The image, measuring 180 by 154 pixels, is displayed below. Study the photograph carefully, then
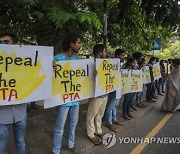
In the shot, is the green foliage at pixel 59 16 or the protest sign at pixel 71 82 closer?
the protest sign at pixel 71 82

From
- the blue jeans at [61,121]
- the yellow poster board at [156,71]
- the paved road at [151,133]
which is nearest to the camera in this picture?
the blue jeans at [61,121]

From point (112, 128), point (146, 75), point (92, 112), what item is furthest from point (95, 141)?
point (146, 75)

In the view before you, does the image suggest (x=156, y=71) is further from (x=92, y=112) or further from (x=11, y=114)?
(x=11, y=114)

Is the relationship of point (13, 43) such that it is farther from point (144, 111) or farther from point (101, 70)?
point (144, 111)

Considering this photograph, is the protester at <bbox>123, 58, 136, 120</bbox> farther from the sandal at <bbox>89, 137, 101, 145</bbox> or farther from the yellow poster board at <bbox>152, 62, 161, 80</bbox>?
the yellow poster board at <bbox>152, 62, 161, 80</bbox>

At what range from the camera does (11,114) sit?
3480 millimetres

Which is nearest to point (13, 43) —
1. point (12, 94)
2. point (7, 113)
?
point (12, 94)

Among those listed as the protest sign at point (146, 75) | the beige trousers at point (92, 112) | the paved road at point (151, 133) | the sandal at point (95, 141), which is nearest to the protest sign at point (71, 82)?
the beige trousers at point (92, 112)

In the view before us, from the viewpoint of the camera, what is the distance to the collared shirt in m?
3.43

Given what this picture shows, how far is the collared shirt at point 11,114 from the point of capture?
3.43 m

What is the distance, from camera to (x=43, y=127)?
223 inches

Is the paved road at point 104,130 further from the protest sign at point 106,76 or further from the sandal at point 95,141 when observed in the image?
the protest sign at point 106,76

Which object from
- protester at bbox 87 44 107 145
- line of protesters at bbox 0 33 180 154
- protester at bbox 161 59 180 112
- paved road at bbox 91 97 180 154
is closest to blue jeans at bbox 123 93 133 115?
line of protesters at bbox 0 33 180 154

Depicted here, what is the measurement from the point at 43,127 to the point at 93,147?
1.09 m
